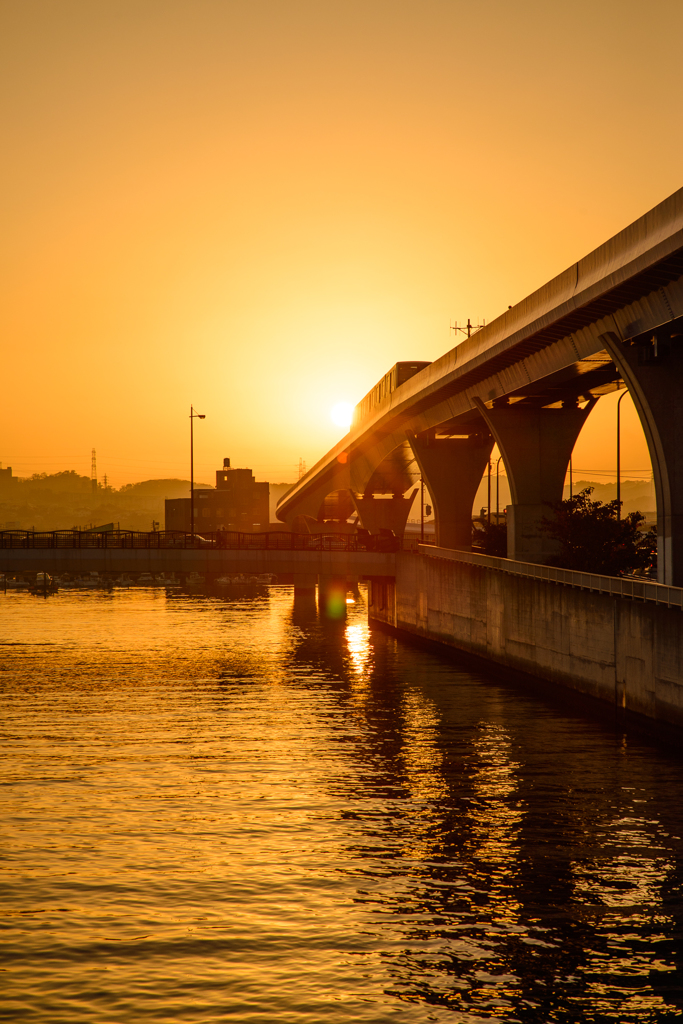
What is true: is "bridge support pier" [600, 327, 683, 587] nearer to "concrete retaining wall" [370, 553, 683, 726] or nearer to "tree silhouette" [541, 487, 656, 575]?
"concrete retaining wall" [370, 553, 683, 726]

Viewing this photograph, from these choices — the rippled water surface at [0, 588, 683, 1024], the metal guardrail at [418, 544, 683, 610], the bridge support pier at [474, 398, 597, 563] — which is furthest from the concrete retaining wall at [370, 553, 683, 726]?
the bridge support pier at [474, 398, 597, 563]

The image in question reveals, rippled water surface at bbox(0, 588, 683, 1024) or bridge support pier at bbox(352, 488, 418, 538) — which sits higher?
bridge support pier at bbox(352, 488, 418, 538)

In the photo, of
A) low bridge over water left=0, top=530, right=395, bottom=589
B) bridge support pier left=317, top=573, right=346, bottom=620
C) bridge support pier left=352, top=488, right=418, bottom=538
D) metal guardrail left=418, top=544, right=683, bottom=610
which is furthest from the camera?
bridge support pier left=352, top=488, right=418, bottom=538

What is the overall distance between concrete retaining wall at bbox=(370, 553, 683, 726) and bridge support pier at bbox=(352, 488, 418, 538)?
38.7 m

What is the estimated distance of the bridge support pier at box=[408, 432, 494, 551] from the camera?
7444cm

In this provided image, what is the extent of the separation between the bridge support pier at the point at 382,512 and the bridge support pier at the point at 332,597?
7564 mm

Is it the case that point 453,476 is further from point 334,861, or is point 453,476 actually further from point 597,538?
point 334,861

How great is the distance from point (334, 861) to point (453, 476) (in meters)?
54.5

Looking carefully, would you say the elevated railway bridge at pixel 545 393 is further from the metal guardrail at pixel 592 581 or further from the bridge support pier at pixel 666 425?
the metal guardrail at pixel 592 581

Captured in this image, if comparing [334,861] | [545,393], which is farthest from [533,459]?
[334,861]

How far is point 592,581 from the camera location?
40.4 metres

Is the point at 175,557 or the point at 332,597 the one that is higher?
the point at 175,557

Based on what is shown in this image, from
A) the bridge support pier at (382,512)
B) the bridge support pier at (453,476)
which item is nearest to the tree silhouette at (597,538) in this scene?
the bridge support pier at (453,476)

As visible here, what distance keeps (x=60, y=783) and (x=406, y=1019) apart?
1648 cm
